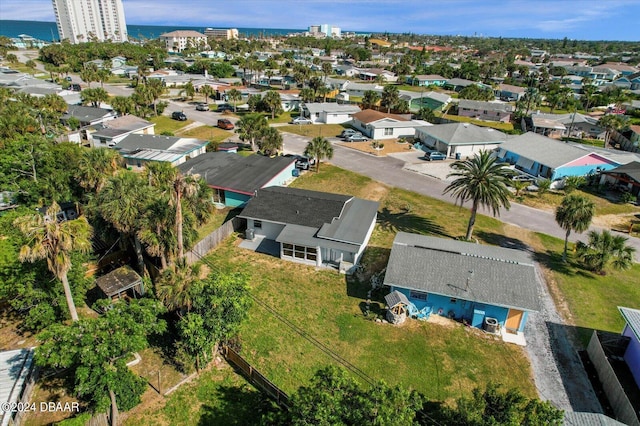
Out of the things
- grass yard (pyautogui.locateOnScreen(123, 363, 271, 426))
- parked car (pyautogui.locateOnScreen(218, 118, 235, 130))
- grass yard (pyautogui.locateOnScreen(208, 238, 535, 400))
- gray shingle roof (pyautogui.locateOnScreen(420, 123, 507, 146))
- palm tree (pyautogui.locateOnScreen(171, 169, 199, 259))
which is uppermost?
palm tree (pyautogui.locateOnScreen(171, 169, 199, 259))

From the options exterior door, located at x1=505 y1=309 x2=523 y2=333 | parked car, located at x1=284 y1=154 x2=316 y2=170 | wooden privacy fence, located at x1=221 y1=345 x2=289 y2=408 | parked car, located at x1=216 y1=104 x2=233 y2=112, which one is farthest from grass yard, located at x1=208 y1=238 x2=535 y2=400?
parked car, located at x1=216 y1=104 x2=233 y2=112

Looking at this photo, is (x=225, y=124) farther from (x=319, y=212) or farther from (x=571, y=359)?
(x=571, y=359)

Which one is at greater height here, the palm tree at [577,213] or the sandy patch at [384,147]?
the palm tree at [577,213]

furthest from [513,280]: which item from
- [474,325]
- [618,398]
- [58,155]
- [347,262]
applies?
[58,155]

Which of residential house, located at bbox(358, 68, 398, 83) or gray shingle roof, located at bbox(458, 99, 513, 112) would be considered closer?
gray shingle roof, located at bbox(458, 99, 513, 112)

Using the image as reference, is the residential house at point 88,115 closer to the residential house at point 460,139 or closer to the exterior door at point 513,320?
the residential house at point 460,139

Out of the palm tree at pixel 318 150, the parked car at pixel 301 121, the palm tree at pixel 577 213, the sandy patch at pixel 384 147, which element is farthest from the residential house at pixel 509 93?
the palm tree at pixel 577 213

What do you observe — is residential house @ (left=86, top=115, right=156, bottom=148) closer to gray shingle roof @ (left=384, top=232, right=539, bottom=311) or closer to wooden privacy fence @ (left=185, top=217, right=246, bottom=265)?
wooden privacy fence @ (left=185, top=217, right=246, bottom=265)
